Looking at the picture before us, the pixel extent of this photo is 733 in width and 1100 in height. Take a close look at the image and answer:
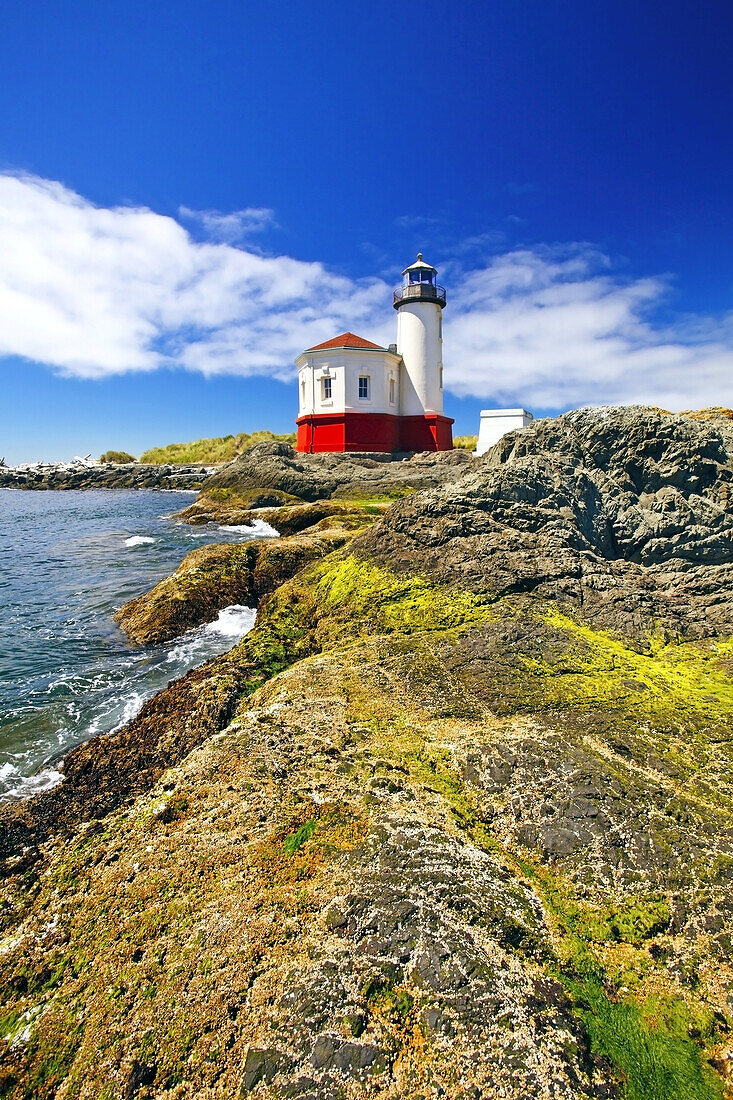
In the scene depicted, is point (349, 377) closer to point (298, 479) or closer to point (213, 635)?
point (298, 479)

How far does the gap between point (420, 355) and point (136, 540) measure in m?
23.6

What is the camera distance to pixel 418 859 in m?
3.34

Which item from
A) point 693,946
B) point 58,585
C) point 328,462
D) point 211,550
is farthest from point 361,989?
point 328,462

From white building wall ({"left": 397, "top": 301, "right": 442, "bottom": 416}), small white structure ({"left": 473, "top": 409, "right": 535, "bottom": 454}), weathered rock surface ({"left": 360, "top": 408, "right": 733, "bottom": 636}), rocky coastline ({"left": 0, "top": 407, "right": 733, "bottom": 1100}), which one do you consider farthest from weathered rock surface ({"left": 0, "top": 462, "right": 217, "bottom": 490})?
rocky coastline ({"left": 0, "top": 407, "right": 733, "bottom": 1100})

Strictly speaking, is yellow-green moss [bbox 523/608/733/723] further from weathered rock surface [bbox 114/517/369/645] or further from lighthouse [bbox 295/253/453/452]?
lighthouse [bbox 295/253/453/452]

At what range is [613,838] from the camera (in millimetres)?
3496

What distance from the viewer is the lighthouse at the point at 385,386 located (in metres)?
34.5

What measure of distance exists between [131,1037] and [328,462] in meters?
29.1

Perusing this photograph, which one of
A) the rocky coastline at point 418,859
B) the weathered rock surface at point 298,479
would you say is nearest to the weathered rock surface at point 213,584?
the rocky coastline at point 418,859

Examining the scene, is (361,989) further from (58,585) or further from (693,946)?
(58,585)

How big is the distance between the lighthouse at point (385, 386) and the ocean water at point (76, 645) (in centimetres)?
1588

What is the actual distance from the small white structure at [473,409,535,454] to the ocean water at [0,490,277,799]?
14353mm

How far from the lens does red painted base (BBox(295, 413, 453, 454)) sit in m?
34.6

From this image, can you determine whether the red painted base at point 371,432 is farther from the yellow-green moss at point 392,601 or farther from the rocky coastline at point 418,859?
the rocky coastline at point 418,859
